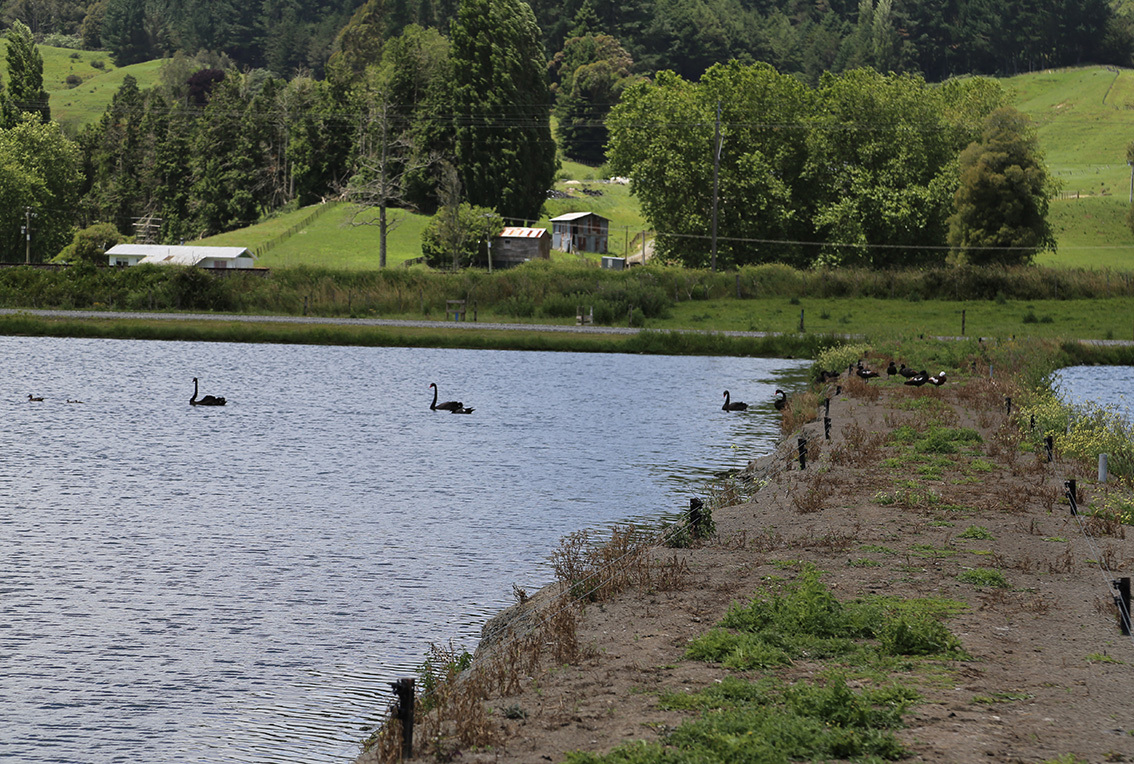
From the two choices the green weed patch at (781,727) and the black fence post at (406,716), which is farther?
the black fence post at (406,716)

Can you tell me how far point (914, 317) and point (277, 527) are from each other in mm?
63424

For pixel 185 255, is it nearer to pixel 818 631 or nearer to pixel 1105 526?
pixel 1105 526

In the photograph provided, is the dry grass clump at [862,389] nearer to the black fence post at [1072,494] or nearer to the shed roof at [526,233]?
the black fence post at [1072,494]

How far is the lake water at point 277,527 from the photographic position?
14.1 metres

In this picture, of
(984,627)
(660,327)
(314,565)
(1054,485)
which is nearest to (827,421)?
(1054,485)

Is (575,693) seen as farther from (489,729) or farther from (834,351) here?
(834,351)

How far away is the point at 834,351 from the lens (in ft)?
184

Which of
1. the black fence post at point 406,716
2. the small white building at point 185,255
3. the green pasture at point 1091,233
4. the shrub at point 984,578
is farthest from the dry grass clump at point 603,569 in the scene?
the small white building at point 185,255

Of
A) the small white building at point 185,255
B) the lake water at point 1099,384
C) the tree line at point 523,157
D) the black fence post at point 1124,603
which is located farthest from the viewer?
the small white building at point 185,255

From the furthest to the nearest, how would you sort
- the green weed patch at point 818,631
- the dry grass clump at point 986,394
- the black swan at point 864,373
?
the black swan at point 864,373 → the dry grass clump at point 986,394 → the green weed patch at point 818,631

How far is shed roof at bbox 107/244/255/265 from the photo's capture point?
5231 inches

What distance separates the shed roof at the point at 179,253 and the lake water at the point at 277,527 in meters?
80.4

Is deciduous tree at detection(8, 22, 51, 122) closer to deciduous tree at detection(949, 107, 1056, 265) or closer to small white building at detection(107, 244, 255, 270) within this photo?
small white building at detection(107, 244, 255, 270)

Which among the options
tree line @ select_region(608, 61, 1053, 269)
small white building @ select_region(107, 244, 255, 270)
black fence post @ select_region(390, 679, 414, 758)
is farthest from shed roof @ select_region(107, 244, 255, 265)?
black fence post @ select_region(390, 679, 414, 758)
